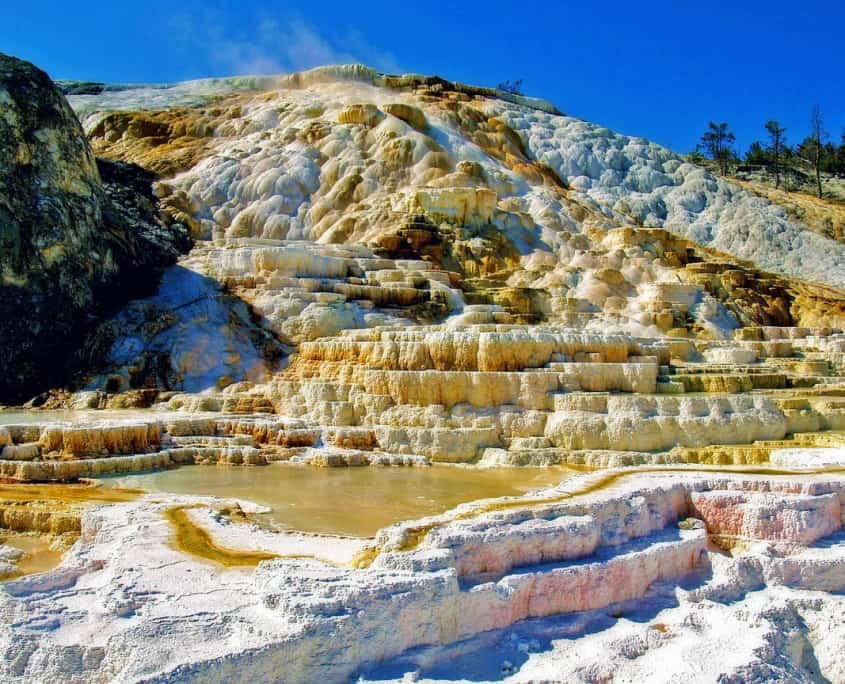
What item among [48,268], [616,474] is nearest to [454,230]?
[48,268]

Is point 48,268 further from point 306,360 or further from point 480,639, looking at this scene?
point 480,639

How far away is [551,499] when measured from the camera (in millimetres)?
6980

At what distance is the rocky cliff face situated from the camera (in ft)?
51.7

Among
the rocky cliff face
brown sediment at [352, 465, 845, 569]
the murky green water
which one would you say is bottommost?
the murky green water

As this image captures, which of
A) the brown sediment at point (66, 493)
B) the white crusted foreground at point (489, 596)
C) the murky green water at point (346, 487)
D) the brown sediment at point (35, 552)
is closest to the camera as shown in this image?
the white crusted foreground at point (489, 596)

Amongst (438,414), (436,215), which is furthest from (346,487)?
(436,215)

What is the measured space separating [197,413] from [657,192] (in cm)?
2315

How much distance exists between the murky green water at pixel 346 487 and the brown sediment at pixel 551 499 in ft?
4.62

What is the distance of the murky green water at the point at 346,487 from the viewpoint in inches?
331

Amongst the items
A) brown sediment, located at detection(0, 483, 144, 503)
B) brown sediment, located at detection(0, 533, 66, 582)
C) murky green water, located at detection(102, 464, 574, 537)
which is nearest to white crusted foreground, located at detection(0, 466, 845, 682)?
brown sediment, located at detection(0, 533, 66, 582)

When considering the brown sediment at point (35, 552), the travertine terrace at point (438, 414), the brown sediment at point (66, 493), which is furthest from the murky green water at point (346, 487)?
the brown sediment at point (35, 552)

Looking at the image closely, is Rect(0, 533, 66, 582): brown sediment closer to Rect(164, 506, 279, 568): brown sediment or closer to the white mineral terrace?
the white mineral terrace

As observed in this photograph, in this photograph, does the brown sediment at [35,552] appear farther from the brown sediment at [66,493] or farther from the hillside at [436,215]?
the hillside at [436,215]

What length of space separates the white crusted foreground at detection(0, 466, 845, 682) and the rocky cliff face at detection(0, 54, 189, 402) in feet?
32.2
